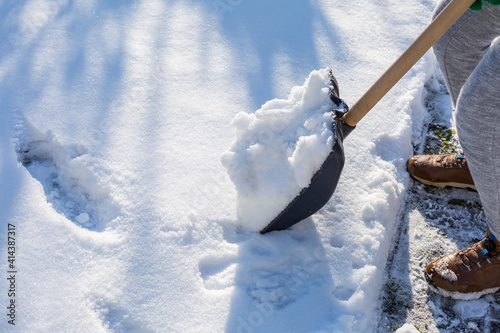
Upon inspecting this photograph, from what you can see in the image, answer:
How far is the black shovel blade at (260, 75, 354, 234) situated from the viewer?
4.42ft

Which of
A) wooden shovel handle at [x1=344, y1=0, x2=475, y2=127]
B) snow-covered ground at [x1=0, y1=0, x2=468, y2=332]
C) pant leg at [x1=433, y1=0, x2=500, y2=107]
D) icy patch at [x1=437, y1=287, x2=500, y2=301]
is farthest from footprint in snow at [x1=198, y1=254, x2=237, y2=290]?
pant leg at [x1=433, y1=0, x2=500, y2=107]

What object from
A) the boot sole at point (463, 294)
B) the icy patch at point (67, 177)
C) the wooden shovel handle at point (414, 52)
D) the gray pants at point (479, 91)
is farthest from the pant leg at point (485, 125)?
the icy patch at point (67, 177)

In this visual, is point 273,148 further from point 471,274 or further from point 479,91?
point 471,274

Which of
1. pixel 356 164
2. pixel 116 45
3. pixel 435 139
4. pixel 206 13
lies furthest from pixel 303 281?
pixel 206 13

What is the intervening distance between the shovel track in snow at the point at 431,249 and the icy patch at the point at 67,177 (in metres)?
1.07

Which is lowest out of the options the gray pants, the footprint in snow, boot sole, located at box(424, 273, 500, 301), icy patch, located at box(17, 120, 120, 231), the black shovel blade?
boot sole, located at box(424, 273, 500, 301)

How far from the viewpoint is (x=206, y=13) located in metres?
2.39

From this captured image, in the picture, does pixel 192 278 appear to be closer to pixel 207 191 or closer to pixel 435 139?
pixel 207 191

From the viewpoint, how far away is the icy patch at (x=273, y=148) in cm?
142

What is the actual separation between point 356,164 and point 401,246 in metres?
0.38

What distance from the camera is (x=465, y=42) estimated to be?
4.84ft

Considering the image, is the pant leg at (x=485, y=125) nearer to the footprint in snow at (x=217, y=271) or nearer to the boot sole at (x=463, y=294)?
the boot sole at (x=463, y=294)

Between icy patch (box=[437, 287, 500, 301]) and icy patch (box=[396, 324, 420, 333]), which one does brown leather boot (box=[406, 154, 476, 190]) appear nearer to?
icy patch (box=[437, 287, 500, 301])

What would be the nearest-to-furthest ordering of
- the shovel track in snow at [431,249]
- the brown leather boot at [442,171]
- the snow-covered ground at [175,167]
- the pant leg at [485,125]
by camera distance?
the pant leg at [485,125], the snow-covered ground at [175,167], the shovel track in snow at [431,249], the brown leather boot at [442,171]
